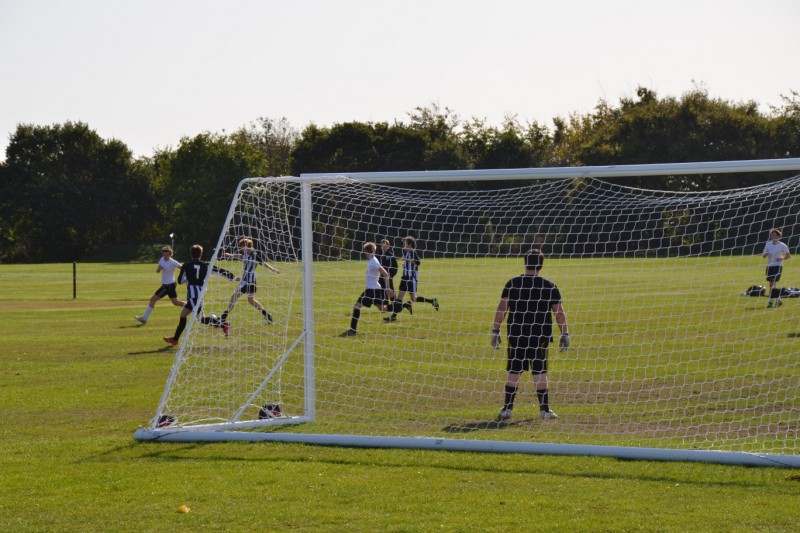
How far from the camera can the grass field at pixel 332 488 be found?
7316mm

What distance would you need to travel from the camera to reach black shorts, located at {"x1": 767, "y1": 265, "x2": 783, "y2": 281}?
912 inches

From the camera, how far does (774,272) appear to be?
77.8 ft

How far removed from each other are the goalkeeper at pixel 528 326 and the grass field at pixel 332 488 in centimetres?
187

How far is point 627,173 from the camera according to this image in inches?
386

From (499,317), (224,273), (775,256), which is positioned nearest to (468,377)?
(499,317)

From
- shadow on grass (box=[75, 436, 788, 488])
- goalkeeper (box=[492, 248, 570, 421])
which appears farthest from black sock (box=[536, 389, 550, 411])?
shadow on grass (box=[75, 436, 788, 488])

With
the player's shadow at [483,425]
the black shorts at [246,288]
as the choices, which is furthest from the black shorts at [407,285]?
the player's shadow at [483,425]

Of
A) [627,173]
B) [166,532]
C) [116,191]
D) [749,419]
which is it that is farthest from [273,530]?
[116,191]

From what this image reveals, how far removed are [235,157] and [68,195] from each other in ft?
46.2

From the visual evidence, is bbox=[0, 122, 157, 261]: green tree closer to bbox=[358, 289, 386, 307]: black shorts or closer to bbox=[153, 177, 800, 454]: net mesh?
bbox=[153, 177, 800, 454]: net mesh

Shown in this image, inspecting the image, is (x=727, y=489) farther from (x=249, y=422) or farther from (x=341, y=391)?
(x=341, y=391)

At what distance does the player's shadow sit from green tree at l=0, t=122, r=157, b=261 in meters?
62.8

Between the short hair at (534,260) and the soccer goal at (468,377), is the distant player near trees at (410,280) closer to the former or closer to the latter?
the soccer goal at (468,377)

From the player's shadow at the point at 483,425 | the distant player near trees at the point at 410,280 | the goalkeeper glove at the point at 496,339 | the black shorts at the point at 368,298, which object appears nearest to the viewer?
the player's shadow at the point at 483,425
